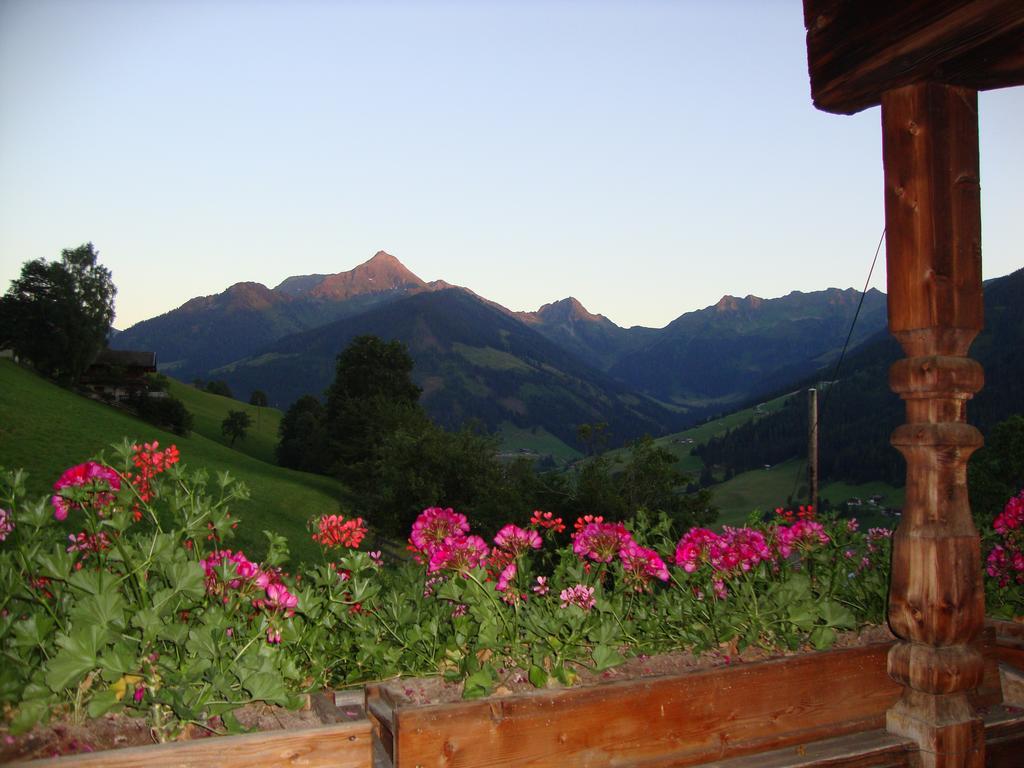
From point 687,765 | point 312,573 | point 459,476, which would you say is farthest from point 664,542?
point 459,476

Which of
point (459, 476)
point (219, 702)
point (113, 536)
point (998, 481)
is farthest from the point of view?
point (998, 481)

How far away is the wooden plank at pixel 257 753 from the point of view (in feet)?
8.13

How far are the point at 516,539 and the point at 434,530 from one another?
448 millimetres

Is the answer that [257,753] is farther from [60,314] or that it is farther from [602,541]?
[60,314]

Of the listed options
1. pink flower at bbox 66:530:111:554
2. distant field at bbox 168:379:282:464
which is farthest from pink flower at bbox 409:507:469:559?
distant field at bbox 168:379:282:464

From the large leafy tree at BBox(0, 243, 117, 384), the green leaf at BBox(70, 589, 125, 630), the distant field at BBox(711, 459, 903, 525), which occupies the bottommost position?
the distant field at BBox(711, 459, 903, 525)

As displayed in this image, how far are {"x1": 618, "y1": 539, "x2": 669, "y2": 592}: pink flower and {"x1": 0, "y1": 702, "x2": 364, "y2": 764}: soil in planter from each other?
1.54 meters

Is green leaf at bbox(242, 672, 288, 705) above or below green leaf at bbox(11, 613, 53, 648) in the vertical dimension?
below

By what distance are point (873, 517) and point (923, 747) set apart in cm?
10582

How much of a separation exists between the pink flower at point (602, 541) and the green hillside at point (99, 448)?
3120cm

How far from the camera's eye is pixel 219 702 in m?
2.81

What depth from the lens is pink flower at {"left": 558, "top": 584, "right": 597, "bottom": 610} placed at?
147 inches

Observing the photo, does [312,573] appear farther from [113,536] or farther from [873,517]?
[873,517]

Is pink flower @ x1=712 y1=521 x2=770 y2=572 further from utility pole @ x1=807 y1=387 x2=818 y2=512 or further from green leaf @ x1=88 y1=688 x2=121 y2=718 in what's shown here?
utility pole @ x1=807 y1=387 x2=818 y2=512
